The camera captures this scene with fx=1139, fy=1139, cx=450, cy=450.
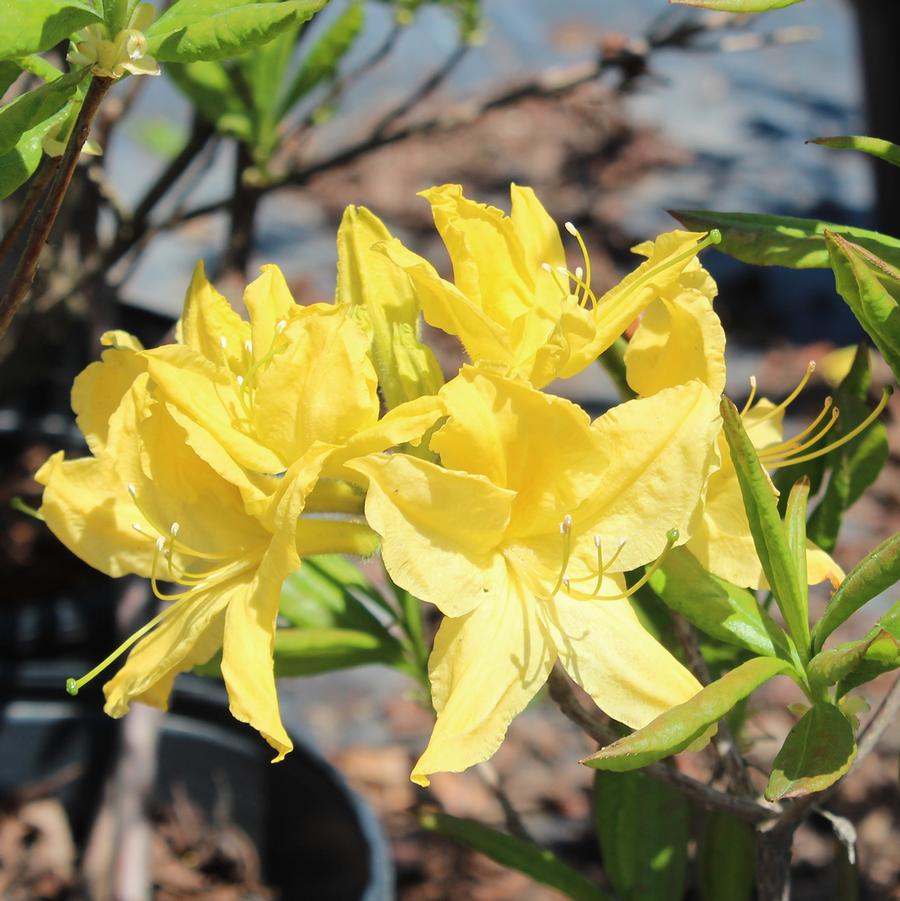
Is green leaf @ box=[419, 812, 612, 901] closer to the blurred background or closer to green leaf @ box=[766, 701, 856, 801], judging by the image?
the blurred background

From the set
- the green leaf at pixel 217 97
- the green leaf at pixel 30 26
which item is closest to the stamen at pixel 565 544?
the green leaf at pixel 30 26

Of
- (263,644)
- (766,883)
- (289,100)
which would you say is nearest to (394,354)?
(263,644)

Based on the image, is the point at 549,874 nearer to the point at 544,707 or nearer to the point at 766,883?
the point at 766,883

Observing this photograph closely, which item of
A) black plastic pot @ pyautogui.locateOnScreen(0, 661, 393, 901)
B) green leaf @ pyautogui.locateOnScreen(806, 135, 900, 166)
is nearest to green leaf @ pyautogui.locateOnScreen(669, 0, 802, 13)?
green leaf @ pyautogui.locateOnScreen(806, 135, 900, 166)

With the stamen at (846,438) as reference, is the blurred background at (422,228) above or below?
below

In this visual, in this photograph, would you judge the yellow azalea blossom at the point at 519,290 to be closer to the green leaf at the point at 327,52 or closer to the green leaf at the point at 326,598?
the green leaf at the point at 326,598

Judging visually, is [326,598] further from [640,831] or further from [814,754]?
[814,754]

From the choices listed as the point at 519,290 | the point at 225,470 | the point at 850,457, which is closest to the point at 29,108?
the point at 225,470
